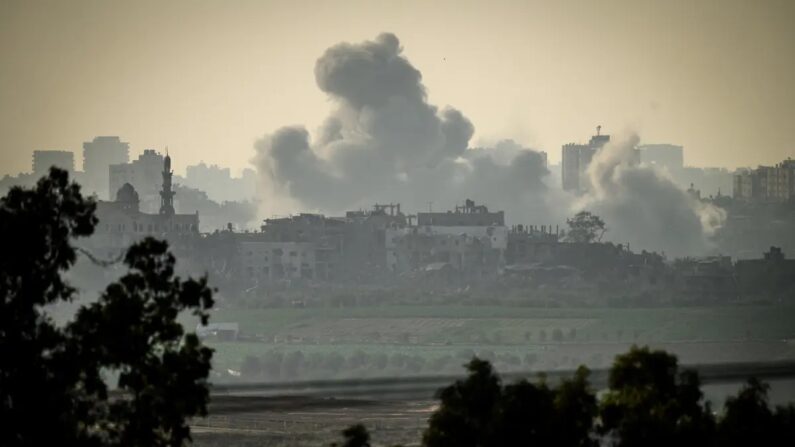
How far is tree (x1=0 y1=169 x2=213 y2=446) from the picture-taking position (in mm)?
39531

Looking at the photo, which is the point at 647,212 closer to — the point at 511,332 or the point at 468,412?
the point at 511,332

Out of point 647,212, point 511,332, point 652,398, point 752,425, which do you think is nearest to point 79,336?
point 652,398

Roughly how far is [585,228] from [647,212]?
15239 mm

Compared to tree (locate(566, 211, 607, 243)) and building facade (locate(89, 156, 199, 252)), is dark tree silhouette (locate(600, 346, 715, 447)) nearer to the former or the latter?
building facade (locate(89, 156, 199, 252))

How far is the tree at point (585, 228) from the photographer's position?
170000 mm

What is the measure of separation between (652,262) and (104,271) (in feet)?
128

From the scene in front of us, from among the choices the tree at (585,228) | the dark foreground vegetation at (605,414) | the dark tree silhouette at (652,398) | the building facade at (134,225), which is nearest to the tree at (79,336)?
the dark foreground vegetation at (605,414)

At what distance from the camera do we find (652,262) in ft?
506

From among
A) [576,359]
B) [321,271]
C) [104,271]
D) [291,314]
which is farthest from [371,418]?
[321,271]

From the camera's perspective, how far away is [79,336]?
40.1m

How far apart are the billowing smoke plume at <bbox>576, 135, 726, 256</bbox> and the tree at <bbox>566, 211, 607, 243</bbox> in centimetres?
666

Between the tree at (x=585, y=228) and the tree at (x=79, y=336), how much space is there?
→ 420 ft

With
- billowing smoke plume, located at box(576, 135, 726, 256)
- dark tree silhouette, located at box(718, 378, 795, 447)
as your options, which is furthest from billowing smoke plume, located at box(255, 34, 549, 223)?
dark tree silhouette, located at box(718, 378, 795, 447)

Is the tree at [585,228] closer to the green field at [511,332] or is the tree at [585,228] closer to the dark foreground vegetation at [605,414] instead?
the green field at [511,332]
